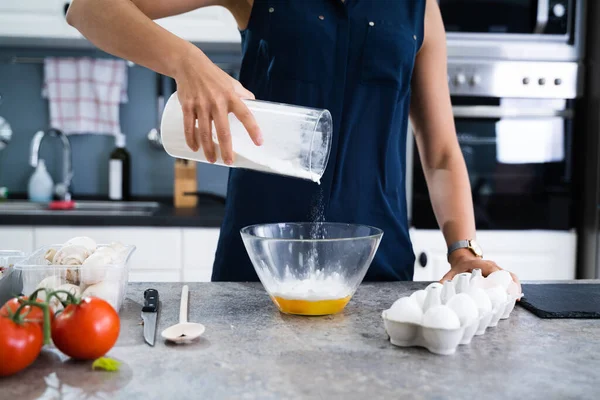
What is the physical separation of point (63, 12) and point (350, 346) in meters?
1.95

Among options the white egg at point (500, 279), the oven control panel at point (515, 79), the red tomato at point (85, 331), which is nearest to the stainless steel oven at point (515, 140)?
the oven control panel at point (515, 79)

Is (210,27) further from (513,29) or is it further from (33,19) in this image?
(513,29)

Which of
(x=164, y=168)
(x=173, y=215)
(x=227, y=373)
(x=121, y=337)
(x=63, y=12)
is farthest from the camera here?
(x=164, y=168)

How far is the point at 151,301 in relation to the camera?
3.08 feet

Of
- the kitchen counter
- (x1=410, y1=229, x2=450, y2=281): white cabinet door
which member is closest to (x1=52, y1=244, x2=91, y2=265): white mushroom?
the kitchen counter

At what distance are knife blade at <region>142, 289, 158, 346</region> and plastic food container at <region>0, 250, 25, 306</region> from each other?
18 centimetres

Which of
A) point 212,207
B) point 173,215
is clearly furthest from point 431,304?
point 212,207

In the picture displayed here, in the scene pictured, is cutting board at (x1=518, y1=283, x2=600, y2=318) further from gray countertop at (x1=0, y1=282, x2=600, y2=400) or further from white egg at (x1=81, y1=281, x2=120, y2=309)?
white egg at (x1=81, y1=281, x2=120, y2=309)

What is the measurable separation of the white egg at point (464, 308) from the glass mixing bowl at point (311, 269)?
0.57 feet

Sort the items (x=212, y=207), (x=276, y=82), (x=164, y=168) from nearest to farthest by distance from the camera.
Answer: (x=276, y=82)
(x=212, y=207)
(x=164, y=168)

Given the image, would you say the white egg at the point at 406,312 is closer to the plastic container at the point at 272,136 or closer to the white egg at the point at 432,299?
the white egg at the point at 432,299

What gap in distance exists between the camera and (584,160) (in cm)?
232

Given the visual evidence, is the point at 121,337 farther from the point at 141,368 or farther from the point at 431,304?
the point at 431,304

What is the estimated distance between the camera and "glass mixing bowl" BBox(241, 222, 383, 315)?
0.92 meters
